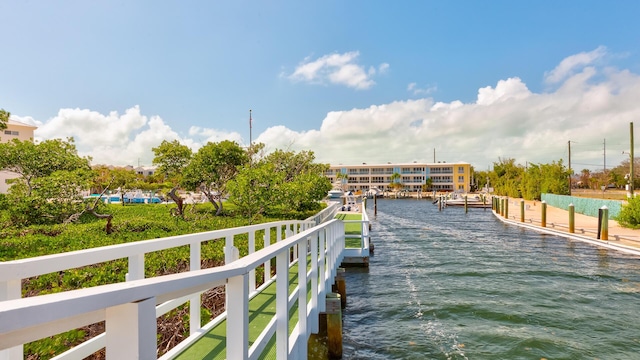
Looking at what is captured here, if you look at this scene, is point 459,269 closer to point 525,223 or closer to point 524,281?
point 524,281

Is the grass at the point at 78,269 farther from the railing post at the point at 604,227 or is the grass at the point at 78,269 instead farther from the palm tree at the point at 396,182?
the palm tree at the point at 396,182

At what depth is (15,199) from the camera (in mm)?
17812

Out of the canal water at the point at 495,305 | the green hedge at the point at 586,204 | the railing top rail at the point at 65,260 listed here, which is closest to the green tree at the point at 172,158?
→ the canal water at the point at 495,305

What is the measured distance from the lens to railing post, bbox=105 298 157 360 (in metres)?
1.34

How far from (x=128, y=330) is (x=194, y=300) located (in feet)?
11.9

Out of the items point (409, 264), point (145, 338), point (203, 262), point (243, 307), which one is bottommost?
point (409, 264)

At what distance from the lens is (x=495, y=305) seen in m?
10.5

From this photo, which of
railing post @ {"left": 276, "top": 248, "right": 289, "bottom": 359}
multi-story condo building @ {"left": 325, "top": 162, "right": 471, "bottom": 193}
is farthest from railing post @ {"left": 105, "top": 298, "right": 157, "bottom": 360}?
multi-story condo building @ {"left": 325, "top": 162, "right": 471, "bottom": 193}

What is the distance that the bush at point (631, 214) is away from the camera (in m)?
22.9

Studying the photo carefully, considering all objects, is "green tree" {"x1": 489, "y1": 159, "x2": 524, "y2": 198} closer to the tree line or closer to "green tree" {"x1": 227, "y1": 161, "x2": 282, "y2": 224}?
the tree line

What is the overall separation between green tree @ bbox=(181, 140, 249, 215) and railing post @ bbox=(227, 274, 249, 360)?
21665 mm

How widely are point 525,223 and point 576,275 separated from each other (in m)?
16.9

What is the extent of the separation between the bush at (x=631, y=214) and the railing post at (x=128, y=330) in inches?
1128

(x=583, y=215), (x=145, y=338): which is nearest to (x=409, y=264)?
(x=145, y=338)
